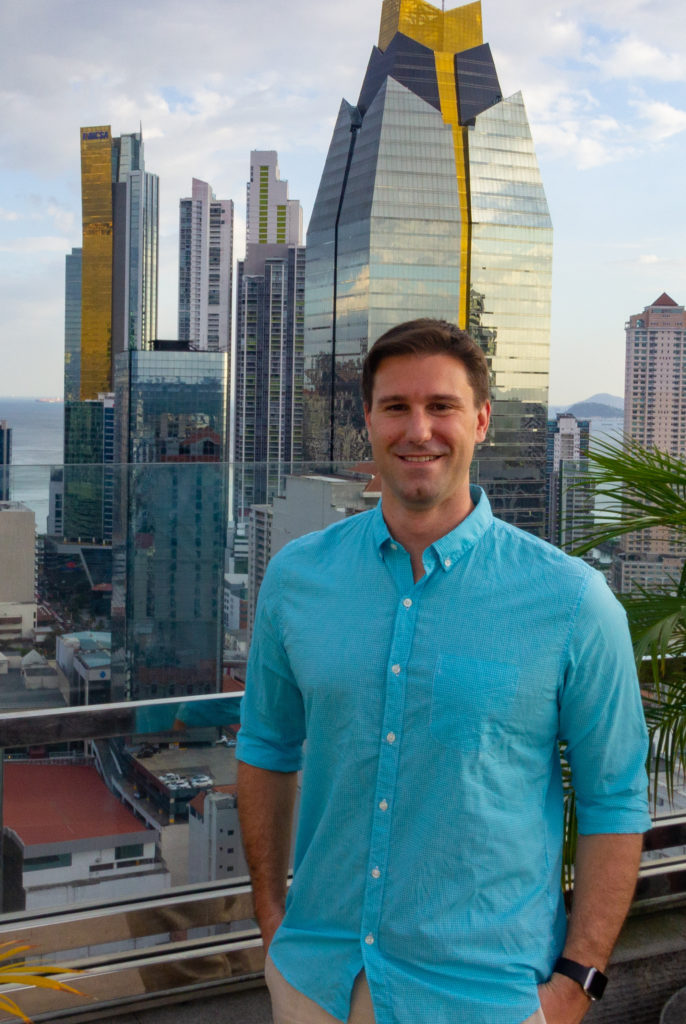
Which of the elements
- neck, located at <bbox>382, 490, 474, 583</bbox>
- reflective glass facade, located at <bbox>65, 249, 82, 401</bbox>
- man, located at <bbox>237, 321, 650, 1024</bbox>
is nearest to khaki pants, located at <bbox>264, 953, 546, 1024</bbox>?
man, located at <bbox>237, 321, 650, 1024</bbox>

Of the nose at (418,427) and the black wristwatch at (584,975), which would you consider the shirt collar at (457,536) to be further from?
the black wristwatch at (584,975)

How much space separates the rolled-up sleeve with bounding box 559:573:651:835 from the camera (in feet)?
3.20

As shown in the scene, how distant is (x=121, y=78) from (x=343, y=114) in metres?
12.6

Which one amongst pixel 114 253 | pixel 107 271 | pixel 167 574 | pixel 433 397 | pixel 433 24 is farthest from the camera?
pixel 114 253

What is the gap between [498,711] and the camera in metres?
0.96

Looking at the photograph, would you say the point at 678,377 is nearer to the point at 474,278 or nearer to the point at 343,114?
the point at 474,278

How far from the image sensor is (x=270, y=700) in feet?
3.76

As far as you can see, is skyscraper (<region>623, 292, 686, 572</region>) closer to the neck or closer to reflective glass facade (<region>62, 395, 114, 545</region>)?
reflective glass facade (<region>62, 395, 114, 545</region>)

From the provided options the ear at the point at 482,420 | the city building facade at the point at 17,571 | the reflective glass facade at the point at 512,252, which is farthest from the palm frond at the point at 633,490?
the reflective glass facade at the point at 512,252

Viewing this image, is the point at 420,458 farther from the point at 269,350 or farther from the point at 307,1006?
the point at 269,350

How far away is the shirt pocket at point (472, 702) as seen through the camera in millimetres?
954

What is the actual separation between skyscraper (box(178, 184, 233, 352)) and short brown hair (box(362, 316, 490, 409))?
239ft

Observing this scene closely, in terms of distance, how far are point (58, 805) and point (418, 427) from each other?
122 cm

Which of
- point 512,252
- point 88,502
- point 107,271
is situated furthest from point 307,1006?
point 107,271
